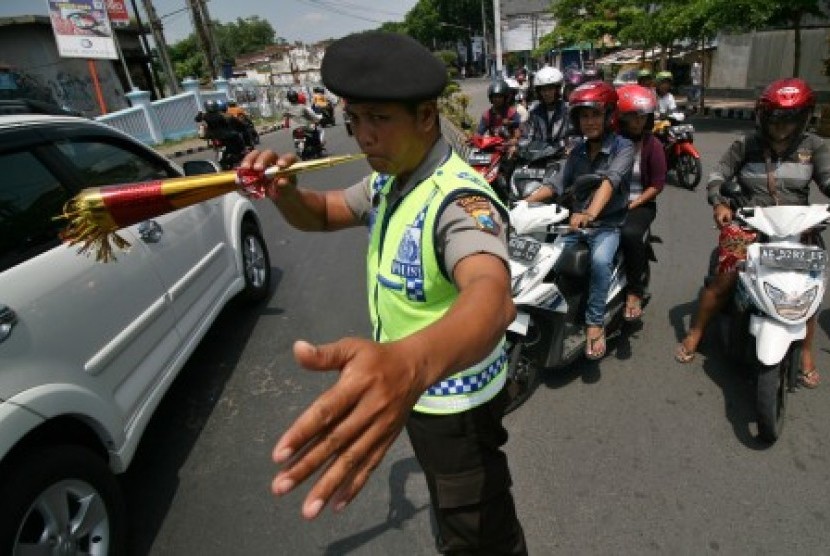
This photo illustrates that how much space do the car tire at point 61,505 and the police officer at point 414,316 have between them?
1142 mm

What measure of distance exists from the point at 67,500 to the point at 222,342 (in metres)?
2.06

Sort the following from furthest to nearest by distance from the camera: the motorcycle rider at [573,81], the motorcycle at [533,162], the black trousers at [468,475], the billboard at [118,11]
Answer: the billboard at [118,11], the motorcycle rider at [573,81], the motorcycle at [533,162], the black trousers at [468,475]

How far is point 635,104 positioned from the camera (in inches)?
145

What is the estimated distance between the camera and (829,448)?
97.7 inches

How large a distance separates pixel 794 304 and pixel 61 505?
309cm

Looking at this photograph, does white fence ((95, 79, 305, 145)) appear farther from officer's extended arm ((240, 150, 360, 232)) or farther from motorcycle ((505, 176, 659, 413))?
officer's extended arm ((240, 150, 360, 232))

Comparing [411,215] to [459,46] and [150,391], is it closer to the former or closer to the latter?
[150,391]

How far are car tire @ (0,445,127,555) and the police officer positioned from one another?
1142mm

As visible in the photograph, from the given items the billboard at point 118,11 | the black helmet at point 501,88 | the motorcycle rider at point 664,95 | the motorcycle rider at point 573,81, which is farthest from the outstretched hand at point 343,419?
the billboard at point 118,11

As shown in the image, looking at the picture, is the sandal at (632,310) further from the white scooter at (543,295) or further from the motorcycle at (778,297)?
the motorcycle at (778,297)

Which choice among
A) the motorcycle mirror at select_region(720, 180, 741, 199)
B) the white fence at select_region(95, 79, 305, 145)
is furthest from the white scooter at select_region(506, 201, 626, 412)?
the white fence at select_region(95, 79, 305, 145)

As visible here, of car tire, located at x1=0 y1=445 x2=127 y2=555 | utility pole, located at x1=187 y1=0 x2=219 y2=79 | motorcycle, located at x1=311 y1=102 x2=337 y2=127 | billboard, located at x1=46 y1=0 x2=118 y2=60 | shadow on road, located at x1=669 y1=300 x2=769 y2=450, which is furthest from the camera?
utility pole, located at x1=187 y1=0 x2=219 y2=79

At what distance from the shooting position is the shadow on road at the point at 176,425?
7.96 ft

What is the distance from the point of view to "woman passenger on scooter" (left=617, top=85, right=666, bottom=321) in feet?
11.2
